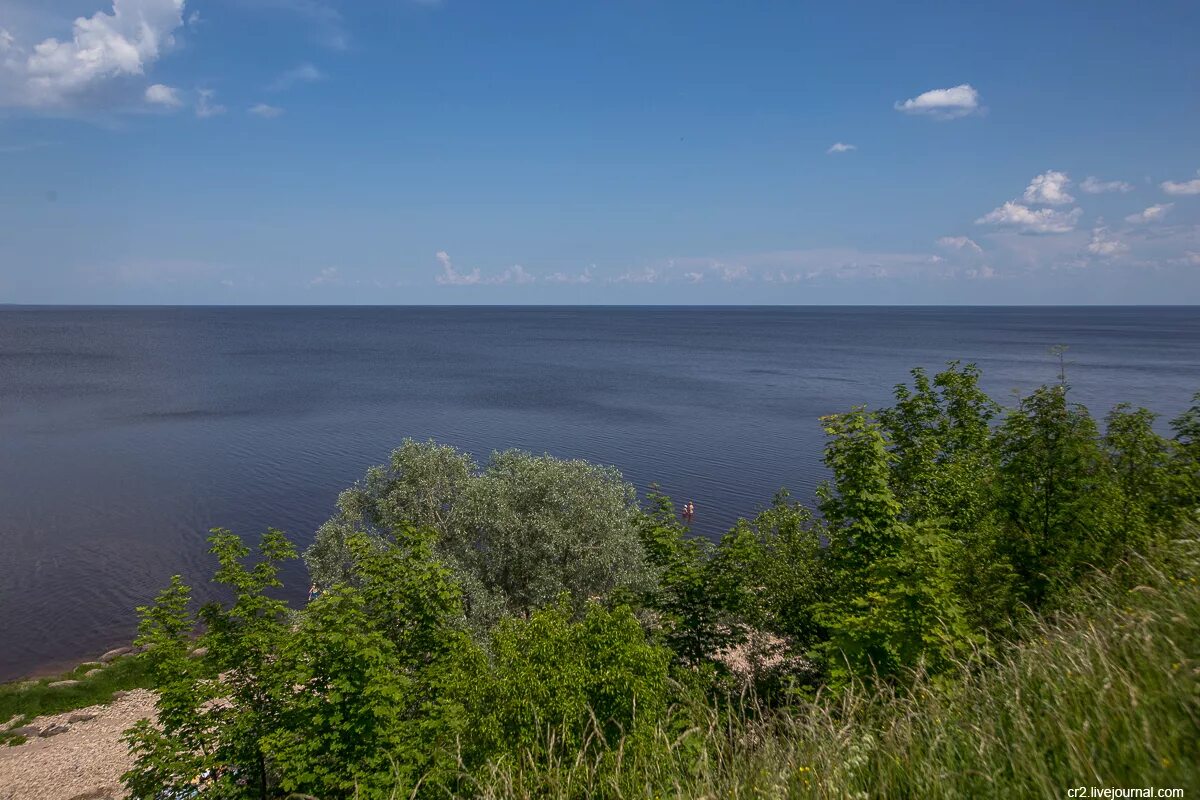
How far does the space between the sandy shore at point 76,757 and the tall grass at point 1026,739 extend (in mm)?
24938

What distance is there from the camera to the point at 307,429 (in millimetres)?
69062

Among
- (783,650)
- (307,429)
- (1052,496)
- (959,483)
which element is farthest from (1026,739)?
(307,429)

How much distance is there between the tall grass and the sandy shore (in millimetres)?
24938

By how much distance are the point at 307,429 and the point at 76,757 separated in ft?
151

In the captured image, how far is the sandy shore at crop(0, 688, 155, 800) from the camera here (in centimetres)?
2300

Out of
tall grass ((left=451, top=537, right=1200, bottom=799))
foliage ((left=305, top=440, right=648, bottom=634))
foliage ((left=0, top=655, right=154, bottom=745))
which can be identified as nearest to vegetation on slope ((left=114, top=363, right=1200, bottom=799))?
Result: tall grass ((left=451, top=537, right=1200, bottom=799))

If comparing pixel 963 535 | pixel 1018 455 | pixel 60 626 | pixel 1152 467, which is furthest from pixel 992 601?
pixel 60 626

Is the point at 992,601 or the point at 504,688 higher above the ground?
the point at 992,601

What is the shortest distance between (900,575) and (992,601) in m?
2.53

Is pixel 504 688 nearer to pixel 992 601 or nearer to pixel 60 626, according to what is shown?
pixel 992 601

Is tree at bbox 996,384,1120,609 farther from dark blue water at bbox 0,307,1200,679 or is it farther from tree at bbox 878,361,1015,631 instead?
dark blue water at bbox 0,307,1200,679

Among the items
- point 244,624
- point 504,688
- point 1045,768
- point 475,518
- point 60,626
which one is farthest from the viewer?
point 60,626

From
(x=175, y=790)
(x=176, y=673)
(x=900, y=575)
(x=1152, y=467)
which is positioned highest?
(x=1152, y=467)

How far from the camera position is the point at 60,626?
3341 cm
